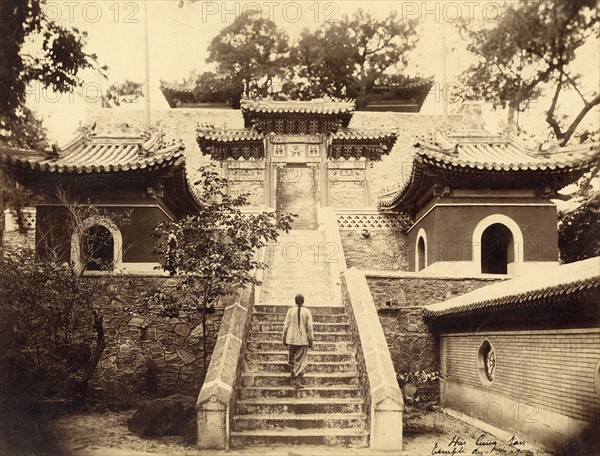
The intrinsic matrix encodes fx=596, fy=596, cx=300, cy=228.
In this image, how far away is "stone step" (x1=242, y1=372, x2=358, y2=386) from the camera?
9.62 m

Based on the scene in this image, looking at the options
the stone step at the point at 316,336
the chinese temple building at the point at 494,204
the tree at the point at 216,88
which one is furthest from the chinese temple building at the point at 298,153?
the stone step at the point at 316,336

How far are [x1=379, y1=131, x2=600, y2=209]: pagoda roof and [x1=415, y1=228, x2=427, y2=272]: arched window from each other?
4.04 ft

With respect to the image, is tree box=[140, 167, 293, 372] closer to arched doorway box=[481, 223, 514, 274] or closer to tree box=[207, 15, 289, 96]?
arched doorway box=[481, 223, 514, 274]

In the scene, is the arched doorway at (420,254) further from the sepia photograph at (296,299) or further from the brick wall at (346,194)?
the brick wall at (346,194)

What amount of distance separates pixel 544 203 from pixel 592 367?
288 inches

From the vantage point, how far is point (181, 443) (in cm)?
842

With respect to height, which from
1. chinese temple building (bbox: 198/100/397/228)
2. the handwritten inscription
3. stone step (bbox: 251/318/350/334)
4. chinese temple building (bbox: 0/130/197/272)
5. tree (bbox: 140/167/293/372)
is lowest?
the handwritten inscription

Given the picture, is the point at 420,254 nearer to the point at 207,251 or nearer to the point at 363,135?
the point at 363,135

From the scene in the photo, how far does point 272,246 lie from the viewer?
17078mm

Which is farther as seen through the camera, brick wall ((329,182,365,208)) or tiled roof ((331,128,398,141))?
brick wall ((329,182,365,208))

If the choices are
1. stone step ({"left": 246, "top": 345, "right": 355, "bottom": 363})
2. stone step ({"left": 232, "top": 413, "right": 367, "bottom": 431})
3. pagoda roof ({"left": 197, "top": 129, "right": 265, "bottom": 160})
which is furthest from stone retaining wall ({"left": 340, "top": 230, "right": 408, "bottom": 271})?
stone step ({"left": 232, "top": 413, "right": 367, "bottom": 431})

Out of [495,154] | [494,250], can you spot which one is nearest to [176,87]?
[494,250]

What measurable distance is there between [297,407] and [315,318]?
2579 millimetres

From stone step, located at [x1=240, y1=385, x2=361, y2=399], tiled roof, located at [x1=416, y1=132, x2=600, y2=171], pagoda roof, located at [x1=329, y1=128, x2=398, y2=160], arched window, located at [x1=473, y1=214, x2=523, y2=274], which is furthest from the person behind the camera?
pagoda roof, located at [x1=329, y1=128, x2=398, y2=160]
